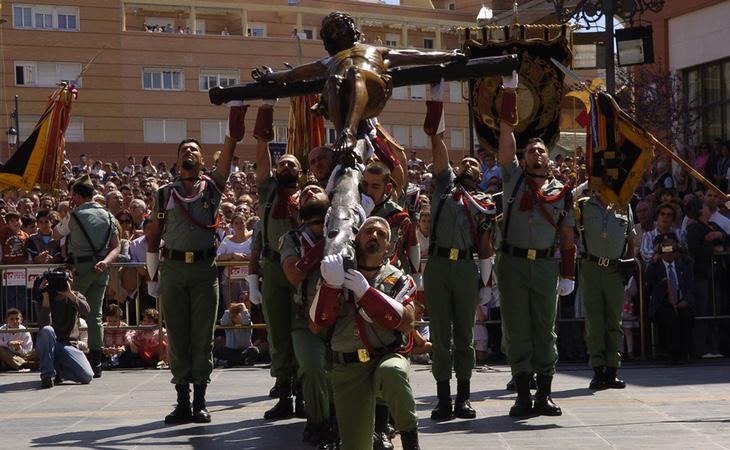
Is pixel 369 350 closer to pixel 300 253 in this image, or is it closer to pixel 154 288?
pixel 300 253

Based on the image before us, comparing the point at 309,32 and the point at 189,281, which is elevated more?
the point at 309,32

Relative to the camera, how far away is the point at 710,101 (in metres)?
28.4

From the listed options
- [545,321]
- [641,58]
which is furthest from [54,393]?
[641,58]

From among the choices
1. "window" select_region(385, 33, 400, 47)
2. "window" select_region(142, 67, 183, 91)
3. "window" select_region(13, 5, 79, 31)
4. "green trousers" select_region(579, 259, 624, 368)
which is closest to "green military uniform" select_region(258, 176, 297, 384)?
"green trousers" select_region(579, 259, 624, 368)

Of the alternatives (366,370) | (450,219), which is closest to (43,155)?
(450,219)

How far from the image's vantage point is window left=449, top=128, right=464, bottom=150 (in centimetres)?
5994

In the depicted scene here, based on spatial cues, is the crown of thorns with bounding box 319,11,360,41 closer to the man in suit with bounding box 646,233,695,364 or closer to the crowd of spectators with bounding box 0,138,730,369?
the crowd of spectators with bounding box 0,138,730,369

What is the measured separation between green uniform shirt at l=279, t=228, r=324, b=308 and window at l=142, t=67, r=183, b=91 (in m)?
48.1

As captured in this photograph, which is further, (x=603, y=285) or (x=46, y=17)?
(x=46, y=17)

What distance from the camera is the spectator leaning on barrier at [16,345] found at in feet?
51.9

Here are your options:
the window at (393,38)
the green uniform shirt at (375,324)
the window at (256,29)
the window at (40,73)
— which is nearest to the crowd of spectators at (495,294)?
the green uniform shirt at (375,324)

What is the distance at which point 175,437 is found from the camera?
10.2m

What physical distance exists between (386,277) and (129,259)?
9.24 metres

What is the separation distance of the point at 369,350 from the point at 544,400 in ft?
11.6
